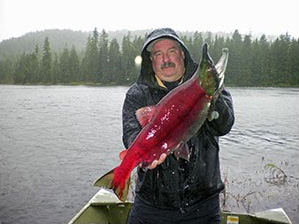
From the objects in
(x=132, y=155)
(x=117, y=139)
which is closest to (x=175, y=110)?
(x=132, y=155)

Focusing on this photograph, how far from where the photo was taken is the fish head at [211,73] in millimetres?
2475

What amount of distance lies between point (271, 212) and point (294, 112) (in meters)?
31.3

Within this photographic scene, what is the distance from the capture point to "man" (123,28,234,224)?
149 inches

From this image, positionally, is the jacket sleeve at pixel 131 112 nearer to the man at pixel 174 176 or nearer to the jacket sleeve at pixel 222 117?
the man at pixel 174 176

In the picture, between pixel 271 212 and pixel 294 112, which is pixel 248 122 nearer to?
pixel 294 112

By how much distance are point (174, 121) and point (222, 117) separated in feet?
2.65

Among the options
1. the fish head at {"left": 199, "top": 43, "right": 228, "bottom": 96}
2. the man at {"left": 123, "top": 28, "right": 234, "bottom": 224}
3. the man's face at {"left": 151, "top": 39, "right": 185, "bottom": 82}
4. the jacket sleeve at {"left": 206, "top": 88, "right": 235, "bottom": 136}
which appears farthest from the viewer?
the man's face at {"left": 151, "top": 39, "right": 185, "bottom": 82}

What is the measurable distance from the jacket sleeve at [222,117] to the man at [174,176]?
21 mm

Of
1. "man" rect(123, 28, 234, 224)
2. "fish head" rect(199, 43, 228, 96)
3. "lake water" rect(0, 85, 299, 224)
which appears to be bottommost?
"lake water" rect(0, 85, 299, 224)

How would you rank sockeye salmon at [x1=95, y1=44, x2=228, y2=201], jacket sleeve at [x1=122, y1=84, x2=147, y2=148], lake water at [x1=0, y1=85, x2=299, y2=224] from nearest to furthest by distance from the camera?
sockeye salmon at [x1=95, y1=44, x2=228, y2=201] < jacket sleeve at [x1=122, y1=84, x2=147, y2=148] < lake water at [x1=0, y1=85, x2=299, y2=224]

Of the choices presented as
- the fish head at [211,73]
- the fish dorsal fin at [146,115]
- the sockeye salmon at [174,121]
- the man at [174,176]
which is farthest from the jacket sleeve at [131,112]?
the fish head at [211,73]

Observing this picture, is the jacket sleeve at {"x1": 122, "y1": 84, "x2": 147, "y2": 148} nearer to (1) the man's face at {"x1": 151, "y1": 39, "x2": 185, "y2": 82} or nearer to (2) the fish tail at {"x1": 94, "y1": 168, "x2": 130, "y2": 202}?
(1) the man's face at {"x1": 151, "y1": 39, "x2": 185, "y2": 82}

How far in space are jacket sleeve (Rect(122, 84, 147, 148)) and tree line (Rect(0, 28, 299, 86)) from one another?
6838 cm

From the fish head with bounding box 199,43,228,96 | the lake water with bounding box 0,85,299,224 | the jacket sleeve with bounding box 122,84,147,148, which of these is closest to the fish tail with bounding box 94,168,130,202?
the jacket sleeve with bounding box 122,84,147,148
